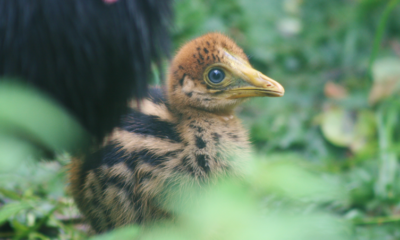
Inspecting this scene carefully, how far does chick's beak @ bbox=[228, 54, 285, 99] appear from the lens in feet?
4.40

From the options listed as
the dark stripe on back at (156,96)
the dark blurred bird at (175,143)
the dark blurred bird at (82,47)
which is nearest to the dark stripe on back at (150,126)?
the dark blurred bird at (175,143)

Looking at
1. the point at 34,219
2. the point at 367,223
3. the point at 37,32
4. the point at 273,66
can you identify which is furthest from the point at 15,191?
the point at 273,66

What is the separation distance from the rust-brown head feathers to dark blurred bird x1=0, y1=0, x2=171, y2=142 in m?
0.27

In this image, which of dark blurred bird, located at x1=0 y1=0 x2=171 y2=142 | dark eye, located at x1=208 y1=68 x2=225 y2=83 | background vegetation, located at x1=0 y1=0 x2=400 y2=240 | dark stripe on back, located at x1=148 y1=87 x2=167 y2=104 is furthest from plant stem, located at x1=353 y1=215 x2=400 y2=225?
dark blurred bird, located at x1=0 y1=0 x2=171 y2=142

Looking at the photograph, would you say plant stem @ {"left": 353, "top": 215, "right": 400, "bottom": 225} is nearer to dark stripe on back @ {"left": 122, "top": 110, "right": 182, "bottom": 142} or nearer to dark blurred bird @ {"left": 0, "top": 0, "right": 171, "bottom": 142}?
dark stripe on back @ {"left": 122, "top": 110, "right": 182, "bottom": 142}

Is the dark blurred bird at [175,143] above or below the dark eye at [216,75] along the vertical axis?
below

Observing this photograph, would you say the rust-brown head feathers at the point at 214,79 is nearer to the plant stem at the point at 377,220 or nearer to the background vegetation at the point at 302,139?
the background vegetation at the point at 302,139

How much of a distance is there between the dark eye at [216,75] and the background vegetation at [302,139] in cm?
33

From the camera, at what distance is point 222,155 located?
1297mm

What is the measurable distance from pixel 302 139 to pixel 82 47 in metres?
1.57

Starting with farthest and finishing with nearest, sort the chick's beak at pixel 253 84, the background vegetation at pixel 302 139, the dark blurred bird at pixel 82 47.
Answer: the chick's beak at pixel 253 84
the dark blurred bird at pixel 82 47
the background vegetation at pixel 302 139

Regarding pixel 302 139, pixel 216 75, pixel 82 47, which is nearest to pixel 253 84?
pixel 216 75

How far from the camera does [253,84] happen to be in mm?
1356

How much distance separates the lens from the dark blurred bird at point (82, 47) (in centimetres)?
94
